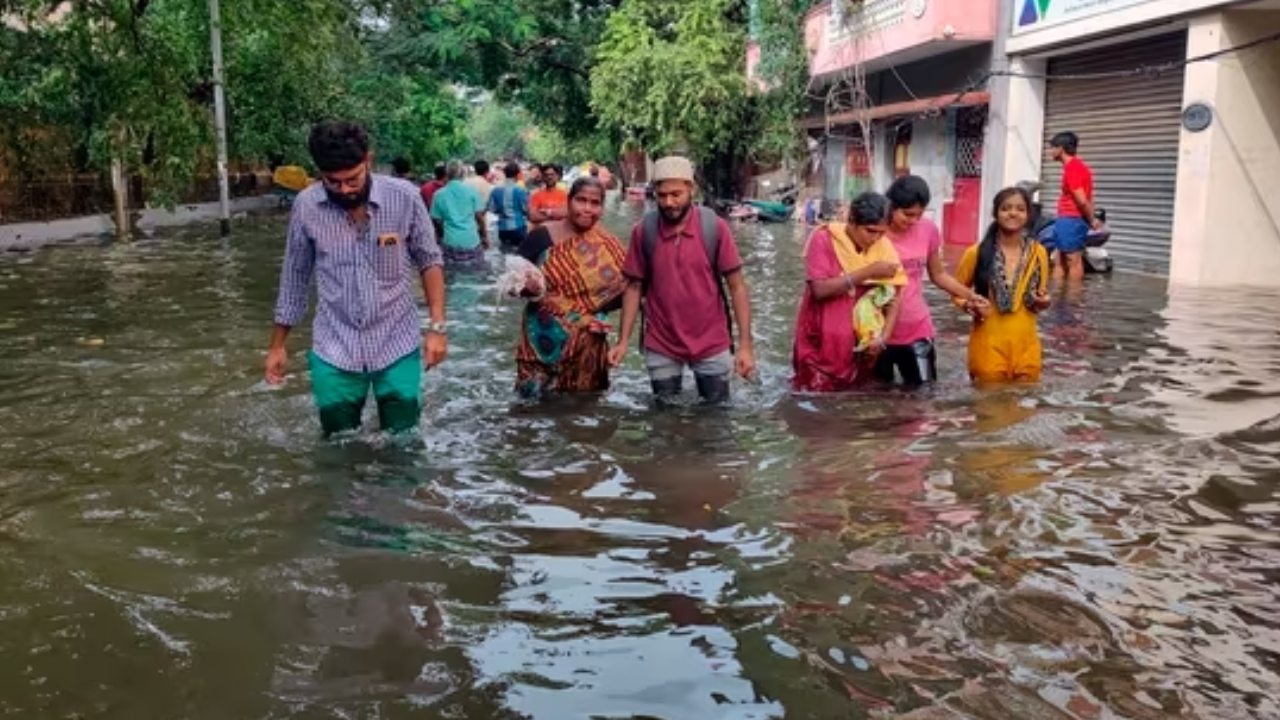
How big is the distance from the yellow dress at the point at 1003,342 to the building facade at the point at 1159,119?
7565 millimetres

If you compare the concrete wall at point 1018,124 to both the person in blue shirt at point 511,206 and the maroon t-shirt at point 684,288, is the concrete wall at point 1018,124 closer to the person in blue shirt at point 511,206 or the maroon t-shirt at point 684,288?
the person in blue shirt at point 511,206

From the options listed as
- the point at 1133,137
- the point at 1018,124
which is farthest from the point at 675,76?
the point at 1133,137

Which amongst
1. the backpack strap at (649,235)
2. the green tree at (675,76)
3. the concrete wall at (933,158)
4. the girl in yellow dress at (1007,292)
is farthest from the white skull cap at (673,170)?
the green tree at (675,76)

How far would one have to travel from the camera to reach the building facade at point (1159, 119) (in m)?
13.4

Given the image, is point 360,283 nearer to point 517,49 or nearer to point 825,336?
point 825,336

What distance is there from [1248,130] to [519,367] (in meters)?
9.92

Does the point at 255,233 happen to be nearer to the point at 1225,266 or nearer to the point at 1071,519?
the point at 1225,266

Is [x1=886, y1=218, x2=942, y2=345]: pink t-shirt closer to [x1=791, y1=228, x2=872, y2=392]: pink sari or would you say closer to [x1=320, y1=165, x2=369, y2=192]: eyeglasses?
[x1=791, y1=228, x2=872, y2=392]: pink sari

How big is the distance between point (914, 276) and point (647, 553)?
125 inches

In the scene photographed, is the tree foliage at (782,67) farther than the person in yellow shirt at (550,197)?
Yes

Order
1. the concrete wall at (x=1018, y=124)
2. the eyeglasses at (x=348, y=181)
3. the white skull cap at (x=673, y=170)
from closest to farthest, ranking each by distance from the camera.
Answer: the eyeglasses at (x=348, y=181), the white skull cap at (x=673, y=170), the concrete wall at (x=1018, y=124)

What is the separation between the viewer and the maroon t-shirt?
650 centimetres

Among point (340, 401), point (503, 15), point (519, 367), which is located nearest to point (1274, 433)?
point (519, 367)

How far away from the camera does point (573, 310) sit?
6.97 metres
